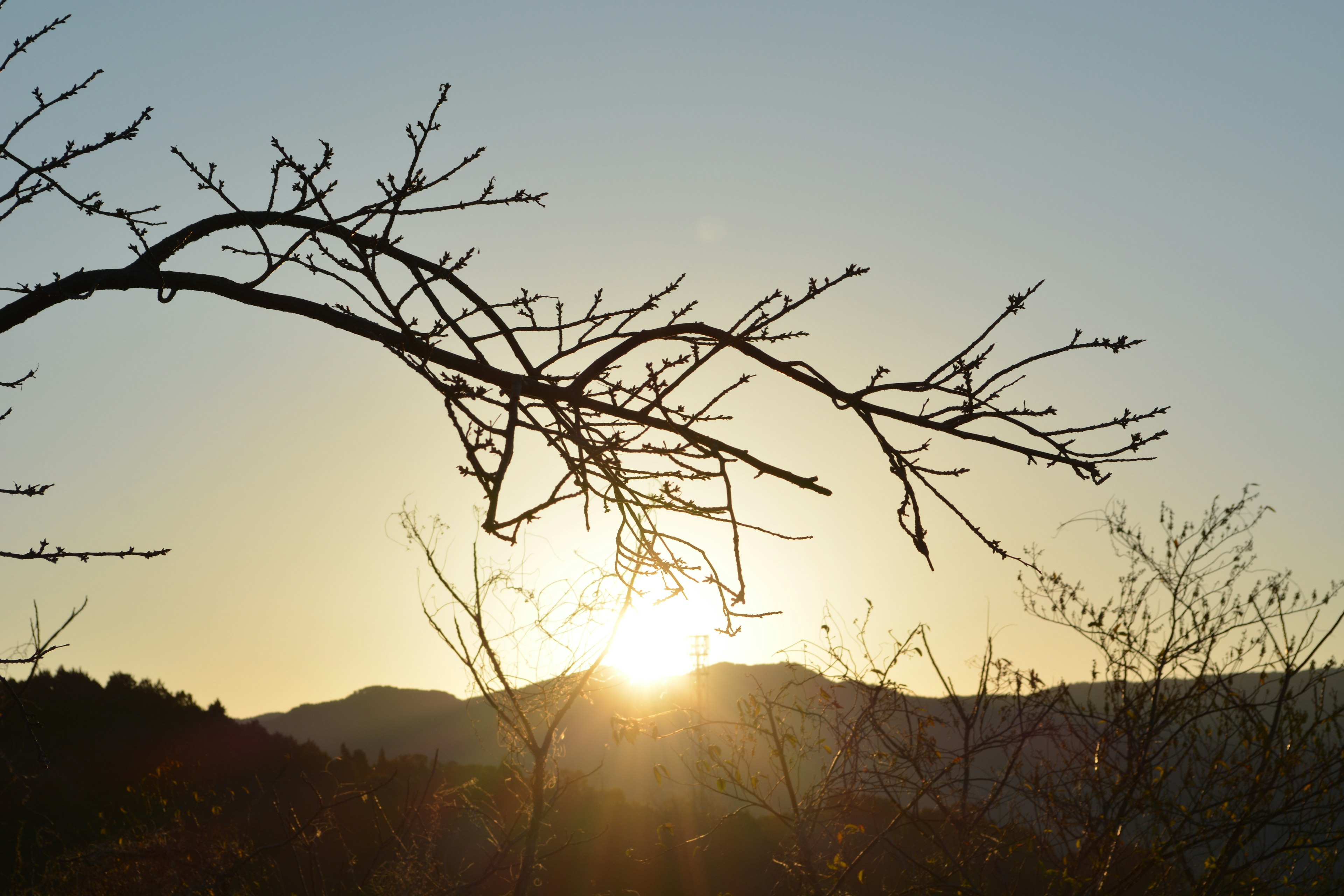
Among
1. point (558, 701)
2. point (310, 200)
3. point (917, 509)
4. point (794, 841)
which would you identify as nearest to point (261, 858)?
point (558, 701)

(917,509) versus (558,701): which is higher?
(917,509)

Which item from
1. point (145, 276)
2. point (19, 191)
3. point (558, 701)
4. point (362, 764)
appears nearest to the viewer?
point (145, 276)

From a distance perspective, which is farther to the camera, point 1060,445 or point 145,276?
point 145,276

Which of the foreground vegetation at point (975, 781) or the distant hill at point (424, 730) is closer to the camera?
the foreground vegetation at point (975, 781)

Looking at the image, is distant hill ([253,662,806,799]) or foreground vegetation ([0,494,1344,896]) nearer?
foreground vegetation ([0,494,1344,896])

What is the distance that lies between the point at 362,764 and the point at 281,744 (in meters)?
5.59

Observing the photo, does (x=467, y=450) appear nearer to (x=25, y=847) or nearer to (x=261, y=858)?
(x=261, y=858)

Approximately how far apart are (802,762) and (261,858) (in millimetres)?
5881

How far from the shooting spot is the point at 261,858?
834 centimetres

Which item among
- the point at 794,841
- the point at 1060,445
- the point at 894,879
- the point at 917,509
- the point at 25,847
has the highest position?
the point at 1060,445

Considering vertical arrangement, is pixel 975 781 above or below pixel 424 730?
above

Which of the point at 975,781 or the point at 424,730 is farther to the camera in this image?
the point at 424,730

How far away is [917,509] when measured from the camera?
82.7 inches

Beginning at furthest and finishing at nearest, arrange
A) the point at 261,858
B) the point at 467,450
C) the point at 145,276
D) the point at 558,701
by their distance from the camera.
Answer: the point at 261,858 < the point at 558,701 < the point at 145,276 < the point at 467,450
